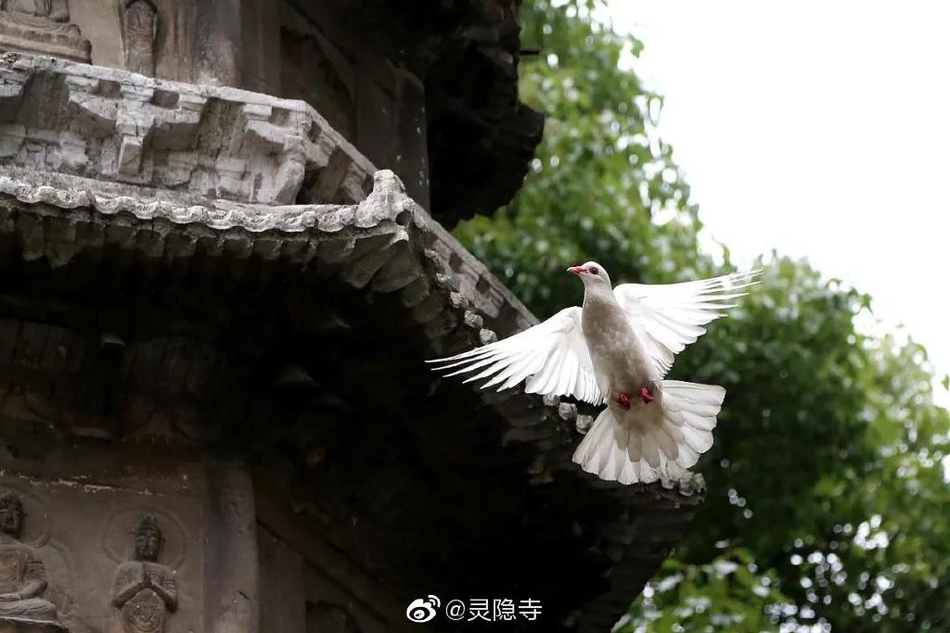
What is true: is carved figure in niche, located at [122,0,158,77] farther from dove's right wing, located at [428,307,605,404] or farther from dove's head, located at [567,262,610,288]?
dove's head, located at [567,262,610,288]

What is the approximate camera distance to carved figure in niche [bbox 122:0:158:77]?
1130 cm

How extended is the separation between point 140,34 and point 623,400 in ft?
12.7

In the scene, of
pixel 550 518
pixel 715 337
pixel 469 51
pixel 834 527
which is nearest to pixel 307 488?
pixel 550 518

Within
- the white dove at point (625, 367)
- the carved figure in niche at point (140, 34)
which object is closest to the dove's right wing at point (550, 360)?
the white dove at point (625, 367)

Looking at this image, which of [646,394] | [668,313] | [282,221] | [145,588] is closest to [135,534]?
[145,588]

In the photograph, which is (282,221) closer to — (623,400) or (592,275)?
(592,275)

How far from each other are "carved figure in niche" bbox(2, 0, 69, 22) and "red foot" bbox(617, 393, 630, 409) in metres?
4.12

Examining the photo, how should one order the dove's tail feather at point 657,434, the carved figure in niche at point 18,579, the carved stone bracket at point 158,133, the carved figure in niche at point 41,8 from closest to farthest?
the dove's tail feather at point 657,434 → the carved figure in niche at point 18,579 → the carved stone bracket at point 158,133 → the carved figure in niche at point 41,8

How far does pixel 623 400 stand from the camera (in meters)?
9.21

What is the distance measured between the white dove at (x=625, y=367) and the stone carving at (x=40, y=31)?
3070mm

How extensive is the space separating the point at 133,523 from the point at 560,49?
11.4 m

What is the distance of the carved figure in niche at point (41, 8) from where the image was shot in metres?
11.3

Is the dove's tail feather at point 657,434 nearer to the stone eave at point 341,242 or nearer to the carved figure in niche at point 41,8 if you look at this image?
the stone eave at point 341,242

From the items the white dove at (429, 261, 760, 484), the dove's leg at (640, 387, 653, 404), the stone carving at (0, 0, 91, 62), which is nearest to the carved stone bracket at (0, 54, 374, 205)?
the stone carving at (0, 0, 91, 62)
